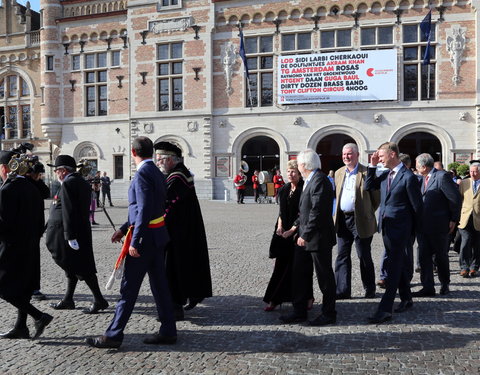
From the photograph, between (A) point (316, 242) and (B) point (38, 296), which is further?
(B) point (38, 296)

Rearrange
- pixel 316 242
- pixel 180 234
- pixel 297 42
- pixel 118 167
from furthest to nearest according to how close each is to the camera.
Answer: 1. pixel 118 167
2. pixel 297 42
3. pixel 180 234
4. pixel 316 242

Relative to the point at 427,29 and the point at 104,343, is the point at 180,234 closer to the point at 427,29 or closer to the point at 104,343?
the point at 104,343

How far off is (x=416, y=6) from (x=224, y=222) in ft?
50.0

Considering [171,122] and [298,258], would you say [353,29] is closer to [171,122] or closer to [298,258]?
[171,122]

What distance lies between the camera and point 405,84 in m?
23.8

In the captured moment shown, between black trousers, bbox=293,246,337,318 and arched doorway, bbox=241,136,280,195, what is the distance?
20.2 m

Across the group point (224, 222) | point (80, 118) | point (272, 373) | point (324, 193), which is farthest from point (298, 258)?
point (80, 118)

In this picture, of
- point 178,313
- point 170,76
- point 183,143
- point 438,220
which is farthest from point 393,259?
point 170,76

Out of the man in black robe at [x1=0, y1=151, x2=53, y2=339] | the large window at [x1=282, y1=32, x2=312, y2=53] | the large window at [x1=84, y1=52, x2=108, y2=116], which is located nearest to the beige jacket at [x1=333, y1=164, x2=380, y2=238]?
the man in black robe at [x1=0, y1=151, x2=53, y2=339]

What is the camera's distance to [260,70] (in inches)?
1005

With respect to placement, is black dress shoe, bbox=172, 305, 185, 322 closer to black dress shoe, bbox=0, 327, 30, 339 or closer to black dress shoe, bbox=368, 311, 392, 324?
black dress shoe, bbox=0, 327, 30, 339

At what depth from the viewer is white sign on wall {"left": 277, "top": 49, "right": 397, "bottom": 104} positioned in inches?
929

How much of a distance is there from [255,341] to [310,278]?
3.56ft

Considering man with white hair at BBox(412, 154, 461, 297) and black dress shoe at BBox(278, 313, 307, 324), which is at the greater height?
man with white hair at BBox(412, 154, 461, 297)
